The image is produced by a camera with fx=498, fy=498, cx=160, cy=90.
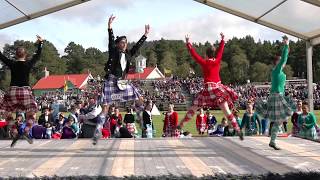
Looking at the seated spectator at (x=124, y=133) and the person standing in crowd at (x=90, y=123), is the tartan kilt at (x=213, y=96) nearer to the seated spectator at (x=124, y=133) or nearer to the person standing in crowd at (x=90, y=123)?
the seated spectator at (x=124, y=133)

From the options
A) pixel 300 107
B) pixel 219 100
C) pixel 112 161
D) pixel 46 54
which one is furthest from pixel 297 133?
pixel 46 54

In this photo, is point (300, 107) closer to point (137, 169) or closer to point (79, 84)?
point (137, 169)

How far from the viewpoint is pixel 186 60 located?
170500 millimetres

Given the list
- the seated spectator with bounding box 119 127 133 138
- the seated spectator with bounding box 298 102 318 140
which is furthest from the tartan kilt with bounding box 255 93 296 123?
the seated spectator with bounding box 119 127 133 138

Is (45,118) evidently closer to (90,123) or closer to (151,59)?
(90,123)

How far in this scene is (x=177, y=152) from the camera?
9.52 meters

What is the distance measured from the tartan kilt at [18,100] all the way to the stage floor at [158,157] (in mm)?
856

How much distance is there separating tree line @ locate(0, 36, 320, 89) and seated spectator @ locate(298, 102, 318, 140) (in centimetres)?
8521

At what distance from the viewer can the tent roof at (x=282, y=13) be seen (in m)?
11.8

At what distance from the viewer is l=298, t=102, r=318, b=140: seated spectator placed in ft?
44.8

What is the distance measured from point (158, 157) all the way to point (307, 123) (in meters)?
6.41

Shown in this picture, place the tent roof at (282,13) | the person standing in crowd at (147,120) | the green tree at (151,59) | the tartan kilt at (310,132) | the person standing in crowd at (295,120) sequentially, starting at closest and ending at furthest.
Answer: the tent roof at (282,13)
the tartan kilt at (310,132)
the person standing in crowd at (295,120)
the person standing in crowd at (147,120)
the green tree at (151,59)

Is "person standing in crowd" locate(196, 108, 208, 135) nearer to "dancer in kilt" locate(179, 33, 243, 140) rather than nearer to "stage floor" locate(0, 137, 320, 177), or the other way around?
"stage floor" locate(0, 137, 320, 177)

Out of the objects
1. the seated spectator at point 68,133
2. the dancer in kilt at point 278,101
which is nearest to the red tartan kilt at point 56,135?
the seated spectator at point 68,133
